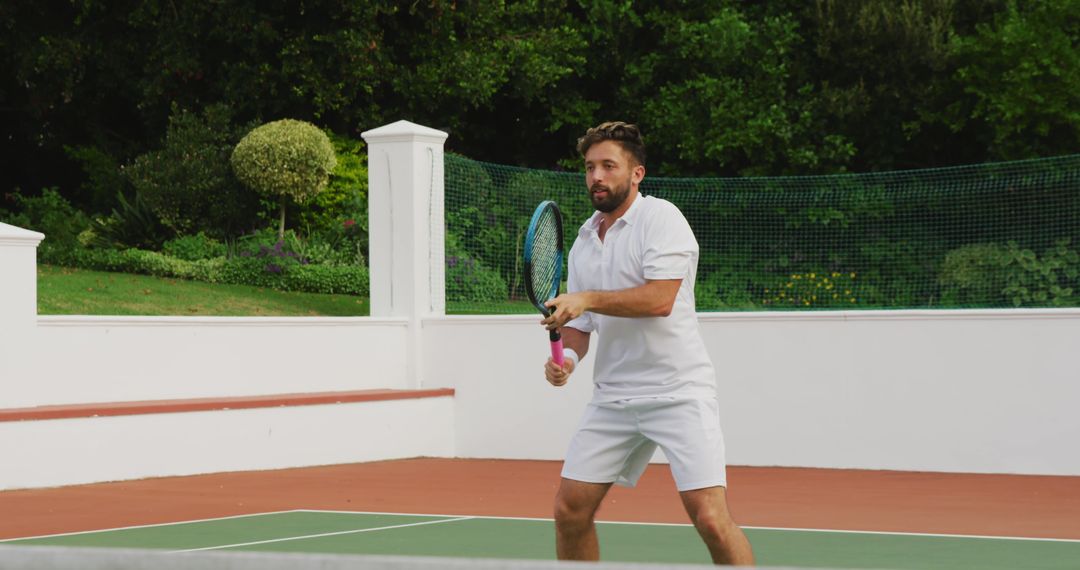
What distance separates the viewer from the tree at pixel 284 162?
19062mm

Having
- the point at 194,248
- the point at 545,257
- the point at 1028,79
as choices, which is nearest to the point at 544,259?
the point at 545,257

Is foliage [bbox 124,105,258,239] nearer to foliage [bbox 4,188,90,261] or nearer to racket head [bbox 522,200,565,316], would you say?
foliage [bbox 4,188,90,261]

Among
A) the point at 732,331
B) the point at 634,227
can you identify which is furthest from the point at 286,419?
the point at 634,227

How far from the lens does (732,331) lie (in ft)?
39.6

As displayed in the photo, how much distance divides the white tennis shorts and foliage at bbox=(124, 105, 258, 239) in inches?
588

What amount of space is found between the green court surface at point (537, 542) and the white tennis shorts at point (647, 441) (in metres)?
1.69

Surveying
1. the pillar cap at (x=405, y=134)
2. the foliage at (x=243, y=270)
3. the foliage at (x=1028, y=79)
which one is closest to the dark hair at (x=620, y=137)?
the pillar cap at (x=405, y=134)

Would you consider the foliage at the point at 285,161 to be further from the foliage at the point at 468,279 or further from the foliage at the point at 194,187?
the foliage at the point at 468,279

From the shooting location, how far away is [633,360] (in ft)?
17.3

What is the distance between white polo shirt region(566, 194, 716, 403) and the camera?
514 cm

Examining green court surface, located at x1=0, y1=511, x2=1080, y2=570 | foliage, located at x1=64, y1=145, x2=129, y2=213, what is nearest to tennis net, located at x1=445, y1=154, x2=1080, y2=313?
green court surface, located at x1=0, y1=511, x2=1080, y2=570

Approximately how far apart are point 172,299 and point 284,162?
3.30m

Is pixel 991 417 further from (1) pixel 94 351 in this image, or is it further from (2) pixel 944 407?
(1) pixel 94 351

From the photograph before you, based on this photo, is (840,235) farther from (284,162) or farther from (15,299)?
(284,162)
